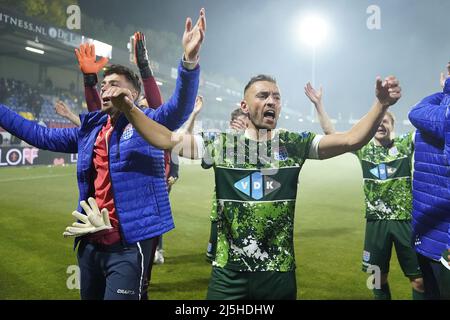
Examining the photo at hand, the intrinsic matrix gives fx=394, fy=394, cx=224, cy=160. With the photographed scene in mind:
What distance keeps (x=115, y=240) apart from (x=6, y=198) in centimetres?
943

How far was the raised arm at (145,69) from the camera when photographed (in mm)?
3314

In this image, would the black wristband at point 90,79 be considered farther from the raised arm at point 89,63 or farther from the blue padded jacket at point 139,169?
the blue padded jacket at point 139,169

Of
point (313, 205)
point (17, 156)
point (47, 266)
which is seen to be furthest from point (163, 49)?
point (47, 266)

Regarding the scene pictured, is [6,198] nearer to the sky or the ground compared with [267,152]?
nearer to the ground

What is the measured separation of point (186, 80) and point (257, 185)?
2.58ft

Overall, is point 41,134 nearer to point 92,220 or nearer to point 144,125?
point 92,220

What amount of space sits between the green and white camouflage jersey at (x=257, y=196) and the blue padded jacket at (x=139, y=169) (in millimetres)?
338

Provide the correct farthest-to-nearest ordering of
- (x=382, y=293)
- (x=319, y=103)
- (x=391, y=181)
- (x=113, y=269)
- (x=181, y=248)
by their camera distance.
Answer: (x=181, y=248)
(x=391, y=181)
(x=382, y=293)
(x=319, y=103)
(x=113, y=269)

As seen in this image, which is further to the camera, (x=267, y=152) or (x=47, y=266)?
(x=47, y=266)

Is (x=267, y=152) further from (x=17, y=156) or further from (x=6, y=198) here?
(x=17, y=156)

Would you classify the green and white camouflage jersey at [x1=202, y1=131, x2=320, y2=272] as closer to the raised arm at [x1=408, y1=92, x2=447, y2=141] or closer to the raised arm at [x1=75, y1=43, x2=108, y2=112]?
the raised arm at [x1=408, y1=92, x2=447, y2=141]

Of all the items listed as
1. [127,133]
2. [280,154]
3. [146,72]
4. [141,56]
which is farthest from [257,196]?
[141,56]

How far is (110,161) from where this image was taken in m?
2.66

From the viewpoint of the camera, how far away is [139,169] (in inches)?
105
